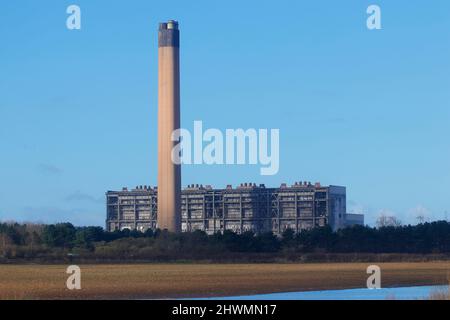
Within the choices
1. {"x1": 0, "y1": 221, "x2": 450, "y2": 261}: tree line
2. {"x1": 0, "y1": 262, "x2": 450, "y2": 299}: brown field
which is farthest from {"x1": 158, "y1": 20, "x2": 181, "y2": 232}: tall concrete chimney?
{"x1": 0, "y1": 262, "x2": 450, "y2": 299}: brown field

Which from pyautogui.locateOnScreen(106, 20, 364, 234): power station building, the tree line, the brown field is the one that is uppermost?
pyautogui.locateOnScreen(106, 20, 364, 234): power station building

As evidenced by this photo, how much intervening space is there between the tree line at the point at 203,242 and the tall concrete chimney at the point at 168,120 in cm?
455

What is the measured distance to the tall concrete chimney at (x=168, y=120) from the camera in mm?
142625

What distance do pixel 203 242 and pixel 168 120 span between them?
18927mm

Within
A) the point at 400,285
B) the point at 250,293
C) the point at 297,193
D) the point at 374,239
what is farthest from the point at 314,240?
the point at 250,293

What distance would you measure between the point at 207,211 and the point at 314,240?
31540 millimetres

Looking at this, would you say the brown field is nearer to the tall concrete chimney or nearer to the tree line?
the tree line

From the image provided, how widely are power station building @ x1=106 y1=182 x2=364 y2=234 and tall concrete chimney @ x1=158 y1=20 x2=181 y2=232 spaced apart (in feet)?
60.4

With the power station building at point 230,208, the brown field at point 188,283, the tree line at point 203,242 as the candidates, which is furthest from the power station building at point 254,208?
the brown field at point 188,283

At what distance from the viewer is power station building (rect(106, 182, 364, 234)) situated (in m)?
161
